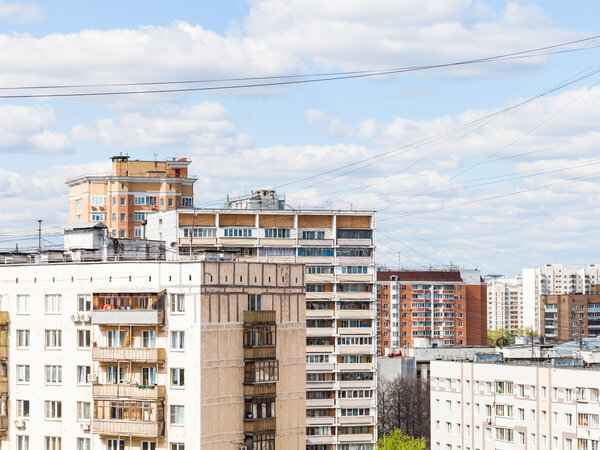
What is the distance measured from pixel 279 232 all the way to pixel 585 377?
40067 mm

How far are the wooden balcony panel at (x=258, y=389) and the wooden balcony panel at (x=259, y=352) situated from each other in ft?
5.29

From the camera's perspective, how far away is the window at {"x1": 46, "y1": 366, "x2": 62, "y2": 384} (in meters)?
69.2

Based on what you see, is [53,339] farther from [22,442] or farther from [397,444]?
[397,444]

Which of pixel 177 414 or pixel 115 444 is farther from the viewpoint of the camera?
pixel 115 444

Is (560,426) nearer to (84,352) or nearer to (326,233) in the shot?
(326,233)

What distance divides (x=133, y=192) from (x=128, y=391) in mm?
115721

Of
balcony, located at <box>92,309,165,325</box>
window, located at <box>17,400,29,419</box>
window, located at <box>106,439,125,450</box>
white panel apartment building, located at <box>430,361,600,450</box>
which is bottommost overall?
white panel apartment building, located at <box>430,361,600,450</box>

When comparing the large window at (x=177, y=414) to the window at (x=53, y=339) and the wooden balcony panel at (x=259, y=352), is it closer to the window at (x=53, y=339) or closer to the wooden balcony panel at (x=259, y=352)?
the wooden balcony panel at (x=259, y=352)

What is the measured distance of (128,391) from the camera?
66.2m

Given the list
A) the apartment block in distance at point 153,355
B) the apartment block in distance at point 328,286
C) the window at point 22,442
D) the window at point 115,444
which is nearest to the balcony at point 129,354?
the apartment block in distance at point 153,355

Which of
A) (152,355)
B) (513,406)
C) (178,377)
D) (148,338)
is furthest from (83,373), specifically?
(513,406)

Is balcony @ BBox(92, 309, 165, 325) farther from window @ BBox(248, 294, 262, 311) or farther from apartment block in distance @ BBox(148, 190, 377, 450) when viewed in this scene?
apartment block in distance @ BBox(148, 190, 377, 450)

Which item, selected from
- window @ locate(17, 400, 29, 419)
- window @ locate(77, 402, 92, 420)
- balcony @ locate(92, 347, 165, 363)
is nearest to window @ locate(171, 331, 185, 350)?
balcony @ locate(92, 347, 165, 363)

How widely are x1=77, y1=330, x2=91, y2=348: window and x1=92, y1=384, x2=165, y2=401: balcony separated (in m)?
2.81
